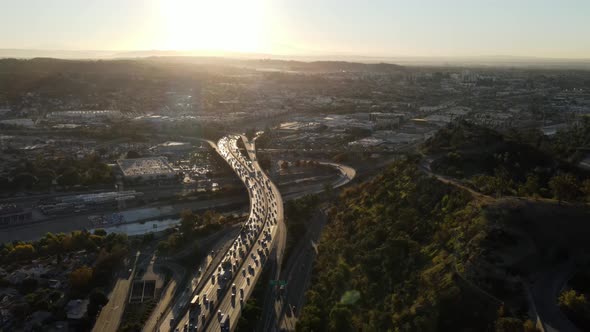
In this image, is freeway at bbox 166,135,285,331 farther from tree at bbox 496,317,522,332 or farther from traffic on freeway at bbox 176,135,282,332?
tree at bbox 496,317,522,332

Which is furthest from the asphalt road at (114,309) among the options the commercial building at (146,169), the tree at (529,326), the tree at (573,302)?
the commercial building at (146,169)

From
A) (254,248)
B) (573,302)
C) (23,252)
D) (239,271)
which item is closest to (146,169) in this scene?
(23,252)

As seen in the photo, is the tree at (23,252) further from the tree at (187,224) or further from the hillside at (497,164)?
the hillside at (497,164)

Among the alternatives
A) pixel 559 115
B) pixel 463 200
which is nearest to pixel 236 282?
pixel 463 200

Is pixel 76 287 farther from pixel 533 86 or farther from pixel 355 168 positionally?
pixel 533 86

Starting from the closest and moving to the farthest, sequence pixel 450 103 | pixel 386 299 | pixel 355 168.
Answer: pixel 386 299 → pixel 355 168 → pixel 450 103

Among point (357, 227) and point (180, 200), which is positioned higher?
point (357, 227)

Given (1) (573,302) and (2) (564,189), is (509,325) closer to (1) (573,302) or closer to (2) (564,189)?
(1) (573,302)
